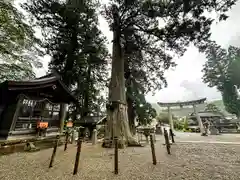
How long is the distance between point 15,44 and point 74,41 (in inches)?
206

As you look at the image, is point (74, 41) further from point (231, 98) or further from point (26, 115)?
point (231, 98)

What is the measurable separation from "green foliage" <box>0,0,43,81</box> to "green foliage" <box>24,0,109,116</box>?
207 cm

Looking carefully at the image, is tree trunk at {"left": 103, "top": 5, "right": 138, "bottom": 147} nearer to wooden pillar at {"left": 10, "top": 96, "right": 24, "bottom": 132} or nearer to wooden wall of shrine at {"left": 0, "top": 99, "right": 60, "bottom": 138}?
wooden wall of shrine at {"left": 0, "top": 99, "right": 60, "bottom": 138}

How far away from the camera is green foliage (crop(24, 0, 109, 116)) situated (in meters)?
11.9

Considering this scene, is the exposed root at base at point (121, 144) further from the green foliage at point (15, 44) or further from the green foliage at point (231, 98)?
the green foliage at point (231, 98)

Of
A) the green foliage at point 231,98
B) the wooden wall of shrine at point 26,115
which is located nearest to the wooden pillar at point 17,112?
the wooden wall of shrine at point 26,115

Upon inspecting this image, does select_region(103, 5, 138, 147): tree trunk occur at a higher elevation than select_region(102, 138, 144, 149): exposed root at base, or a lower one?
higher

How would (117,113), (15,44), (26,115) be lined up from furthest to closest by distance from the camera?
1. (15,44)
2. (26,115)
3. (117,113)

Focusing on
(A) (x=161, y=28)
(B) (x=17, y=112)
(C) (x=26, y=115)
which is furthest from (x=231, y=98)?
(B) (x=17, y=112)

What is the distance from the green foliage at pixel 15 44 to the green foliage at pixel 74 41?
2.07m

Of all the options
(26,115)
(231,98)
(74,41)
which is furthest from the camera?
(231,98)

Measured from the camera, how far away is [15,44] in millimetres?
9594

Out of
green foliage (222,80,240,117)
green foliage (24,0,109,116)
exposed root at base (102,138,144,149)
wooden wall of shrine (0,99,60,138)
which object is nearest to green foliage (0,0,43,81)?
green foliage (24,0,109,116)

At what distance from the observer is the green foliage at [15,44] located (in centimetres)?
818
